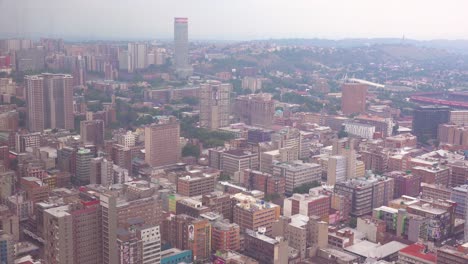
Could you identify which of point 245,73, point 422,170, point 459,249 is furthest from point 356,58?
point 459,249

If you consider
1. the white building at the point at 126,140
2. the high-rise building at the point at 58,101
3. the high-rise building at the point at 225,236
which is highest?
the high-rise building at the point at 58,101

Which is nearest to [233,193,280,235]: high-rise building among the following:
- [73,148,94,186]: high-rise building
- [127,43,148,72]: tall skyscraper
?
[73,148,94,186]: high-rise building

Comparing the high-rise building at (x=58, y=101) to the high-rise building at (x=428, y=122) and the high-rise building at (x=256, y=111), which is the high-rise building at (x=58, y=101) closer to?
the high-rise building at (x=256, y=111)

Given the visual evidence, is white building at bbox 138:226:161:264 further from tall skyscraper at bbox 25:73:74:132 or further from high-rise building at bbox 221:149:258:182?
tall skyscraper at bbox 25:73:74:132

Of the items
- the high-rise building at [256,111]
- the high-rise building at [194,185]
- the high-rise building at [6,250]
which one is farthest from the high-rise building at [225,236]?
the high-rise building at [256,111]

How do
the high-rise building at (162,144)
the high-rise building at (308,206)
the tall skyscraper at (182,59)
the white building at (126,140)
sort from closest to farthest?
1. the high-rise building at (308,206)
2. the high-rise building at (162,144)
3. the white building at (126,140)
4. the tall skyscraper at (182,59)

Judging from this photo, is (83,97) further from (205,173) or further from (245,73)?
(245,73)

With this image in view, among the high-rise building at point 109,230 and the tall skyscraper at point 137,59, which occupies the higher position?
the tall skyscraper at point 137,59
